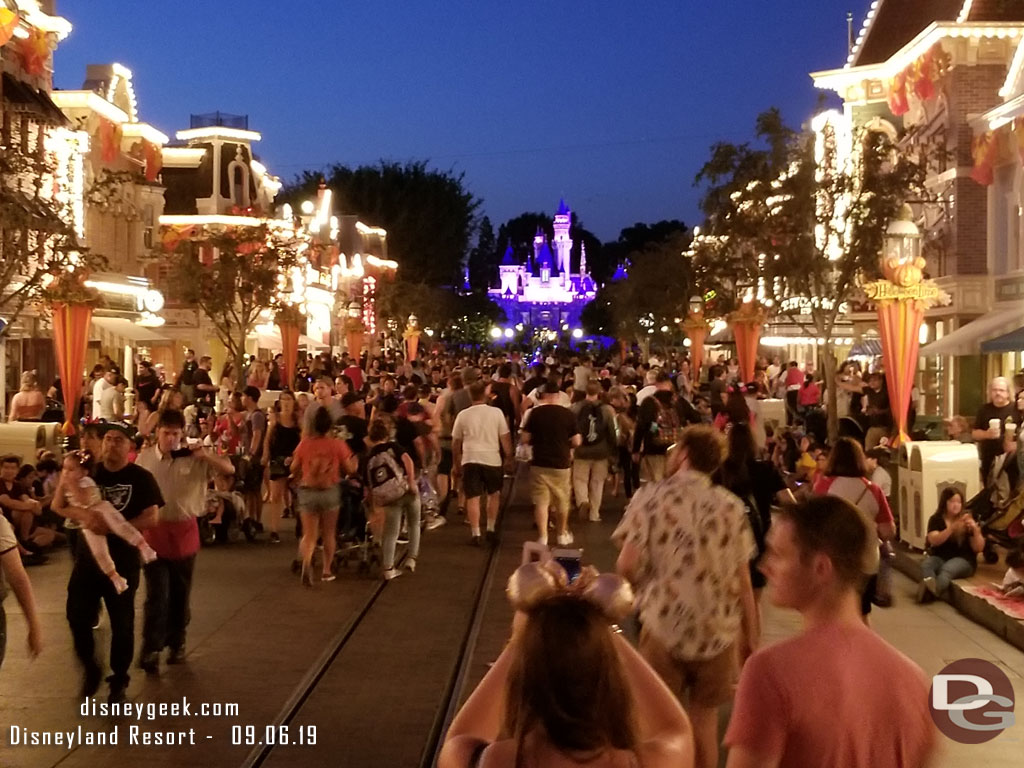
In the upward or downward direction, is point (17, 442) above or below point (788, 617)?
above

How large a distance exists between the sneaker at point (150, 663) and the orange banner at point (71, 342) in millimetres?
11022

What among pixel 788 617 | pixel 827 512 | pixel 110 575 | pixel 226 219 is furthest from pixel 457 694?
pixel 226 219

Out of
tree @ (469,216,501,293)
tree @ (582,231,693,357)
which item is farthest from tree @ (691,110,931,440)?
tree @ (469,216,501,293)

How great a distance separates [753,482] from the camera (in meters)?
8.66

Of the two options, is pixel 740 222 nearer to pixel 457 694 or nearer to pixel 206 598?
pixel 206 598

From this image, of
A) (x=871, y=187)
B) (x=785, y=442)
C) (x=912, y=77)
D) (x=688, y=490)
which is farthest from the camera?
(x=912, y=77)

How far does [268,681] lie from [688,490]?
3833 mm

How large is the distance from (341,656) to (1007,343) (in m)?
16.6

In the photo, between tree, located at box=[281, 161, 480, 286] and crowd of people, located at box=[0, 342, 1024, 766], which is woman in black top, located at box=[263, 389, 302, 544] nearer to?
crowd of people, located at box=[0, 342, 1024, 766]

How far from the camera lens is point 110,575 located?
805 cm

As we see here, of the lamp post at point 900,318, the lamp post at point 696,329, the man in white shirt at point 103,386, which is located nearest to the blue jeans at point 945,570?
the lamp post at point 900,318

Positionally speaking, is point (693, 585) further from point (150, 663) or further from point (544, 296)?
Result: point (544, 296)

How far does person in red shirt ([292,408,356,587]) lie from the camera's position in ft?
41.4

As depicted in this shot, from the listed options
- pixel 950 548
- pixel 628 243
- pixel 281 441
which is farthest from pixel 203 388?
pixel 628 243
